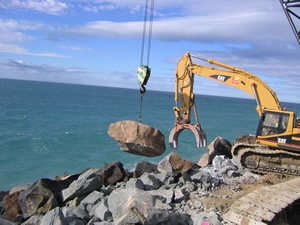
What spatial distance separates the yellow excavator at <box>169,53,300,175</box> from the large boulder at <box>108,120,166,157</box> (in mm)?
2424

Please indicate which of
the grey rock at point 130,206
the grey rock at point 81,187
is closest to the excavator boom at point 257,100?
the grey rock at point 81,187

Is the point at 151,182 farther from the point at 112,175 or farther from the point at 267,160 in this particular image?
the point at 267,160

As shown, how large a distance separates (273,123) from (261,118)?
16.7 inches

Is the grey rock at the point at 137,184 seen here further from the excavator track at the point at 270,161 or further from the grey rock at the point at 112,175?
the excavator track at the point at 270,161

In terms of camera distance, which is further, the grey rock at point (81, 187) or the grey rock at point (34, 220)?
the grey rock at point (81, 187)

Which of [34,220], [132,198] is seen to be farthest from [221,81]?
[34,220]

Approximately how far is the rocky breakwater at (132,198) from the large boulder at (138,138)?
0.76 metres

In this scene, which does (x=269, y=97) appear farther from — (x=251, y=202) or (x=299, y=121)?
(x=251, y=202)

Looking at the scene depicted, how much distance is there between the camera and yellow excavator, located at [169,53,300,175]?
12.1 meters

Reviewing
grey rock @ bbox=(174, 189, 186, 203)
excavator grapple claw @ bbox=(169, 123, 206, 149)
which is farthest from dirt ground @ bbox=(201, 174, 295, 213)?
excavator grapple claw @ bbox=(169, 123, 206, 149)

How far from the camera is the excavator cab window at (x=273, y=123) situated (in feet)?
39.6

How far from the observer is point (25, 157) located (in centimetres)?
2381

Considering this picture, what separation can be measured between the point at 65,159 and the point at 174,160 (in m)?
13.9

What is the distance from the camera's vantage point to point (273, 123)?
1231cm
